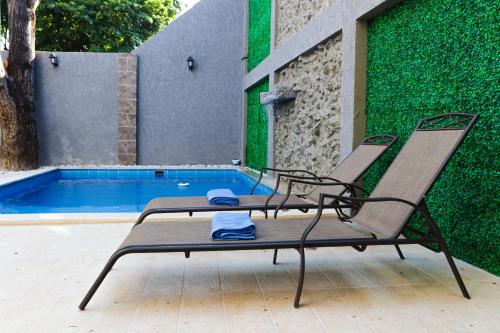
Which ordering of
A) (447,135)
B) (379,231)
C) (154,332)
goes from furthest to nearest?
(447,135), (379,231), (154,332)

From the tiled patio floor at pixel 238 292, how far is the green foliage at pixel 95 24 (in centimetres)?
1431

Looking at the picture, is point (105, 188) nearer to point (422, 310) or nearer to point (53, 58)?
point (53, 58)

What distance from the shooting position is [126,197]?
7.17m

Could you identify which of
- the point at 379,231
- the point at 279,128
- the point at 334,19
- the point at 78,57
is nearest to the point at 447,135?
the point at 379,231

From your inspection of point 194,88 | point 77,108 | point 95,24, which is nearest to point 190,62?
point 194,88

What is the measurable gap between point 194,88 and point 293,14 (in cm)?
444

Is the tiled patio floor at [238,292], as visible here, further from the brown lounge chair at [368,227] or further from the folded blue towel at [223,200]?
the folded blue towel at [223,200]

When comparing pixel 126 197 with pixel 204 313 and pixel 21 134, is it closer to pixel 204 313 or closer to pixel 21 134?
pixel 21 134

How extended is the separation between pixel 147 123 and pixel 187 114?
1.06 m

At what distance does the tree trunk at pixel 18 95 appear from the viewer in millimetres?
9234

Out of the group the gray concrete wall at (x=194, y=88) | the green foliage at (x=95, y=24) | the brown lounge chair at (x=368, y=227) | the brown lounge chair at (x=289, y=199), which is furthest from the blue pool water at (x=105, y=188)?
the green foliage at (x=95, y=24)

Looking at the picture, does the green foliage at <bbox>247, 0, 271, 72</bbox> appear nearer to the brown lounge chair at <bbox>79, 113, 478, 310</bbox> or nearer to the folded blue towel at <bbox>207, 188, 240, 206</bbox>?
the folded blue towel at <bbox>207, 188, 240, 206</bbox>

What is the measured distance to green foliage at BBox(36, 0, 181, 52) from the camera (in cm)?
1573

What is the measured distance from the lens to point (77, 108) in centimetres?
1087
